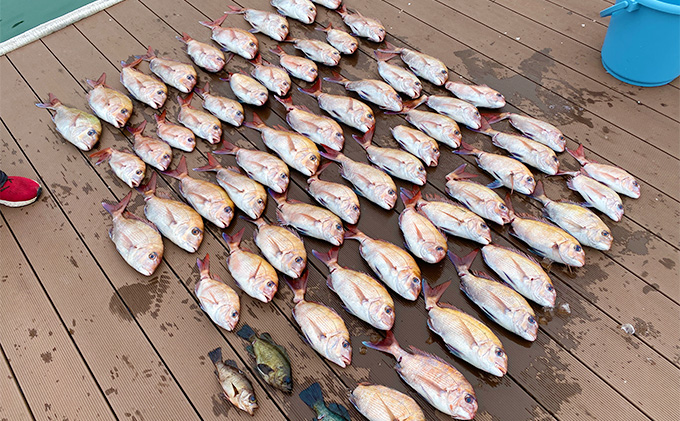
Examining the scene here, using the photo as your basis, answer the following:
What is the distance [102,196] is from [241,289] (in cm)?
139

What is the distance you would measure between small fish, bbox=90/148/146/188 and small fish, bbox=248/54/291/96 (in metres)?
1.24

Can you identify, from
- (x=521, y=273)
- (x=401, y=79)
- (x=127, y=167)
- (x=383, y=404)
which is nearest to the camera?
(x=383, y=404)

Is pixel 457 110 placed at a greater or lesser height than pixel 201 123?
greater

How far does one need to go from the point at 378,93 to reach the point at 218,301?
6.86 ft

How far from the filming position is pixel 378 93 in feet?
11.3

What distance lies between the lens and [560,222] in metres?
2.77

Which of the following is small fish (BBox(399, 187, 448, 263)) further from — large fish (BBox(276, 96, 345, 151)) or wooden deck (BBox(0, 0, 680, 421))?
large fish (BBox(276, 96, 345, 151))

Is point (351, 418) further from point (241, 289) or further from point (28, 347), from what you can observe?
point (28, 347)

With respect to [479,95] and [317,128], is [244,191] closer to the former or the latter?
[317,128]

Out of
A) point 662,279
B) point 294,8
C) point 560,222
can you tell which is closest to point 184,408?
point 560,222

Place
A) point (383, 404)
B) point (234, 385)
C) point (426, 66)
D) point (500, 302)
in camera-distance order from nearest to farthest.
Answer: point (383, 404) < point (234, 385) < point (500, 302) < point (426, 66)

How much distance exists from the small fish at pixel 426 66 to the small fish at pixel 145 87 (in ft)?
6.65

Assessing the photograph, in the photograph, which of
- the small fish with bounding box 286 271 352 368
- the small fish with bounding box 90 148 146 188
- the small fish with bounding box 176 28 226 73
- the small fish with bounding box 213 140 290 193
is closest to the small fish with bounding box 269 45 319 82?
the small fish with bounding box 176 28 226 73

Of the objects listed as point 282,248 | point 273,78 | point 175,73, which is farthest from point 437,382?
point 175,73
